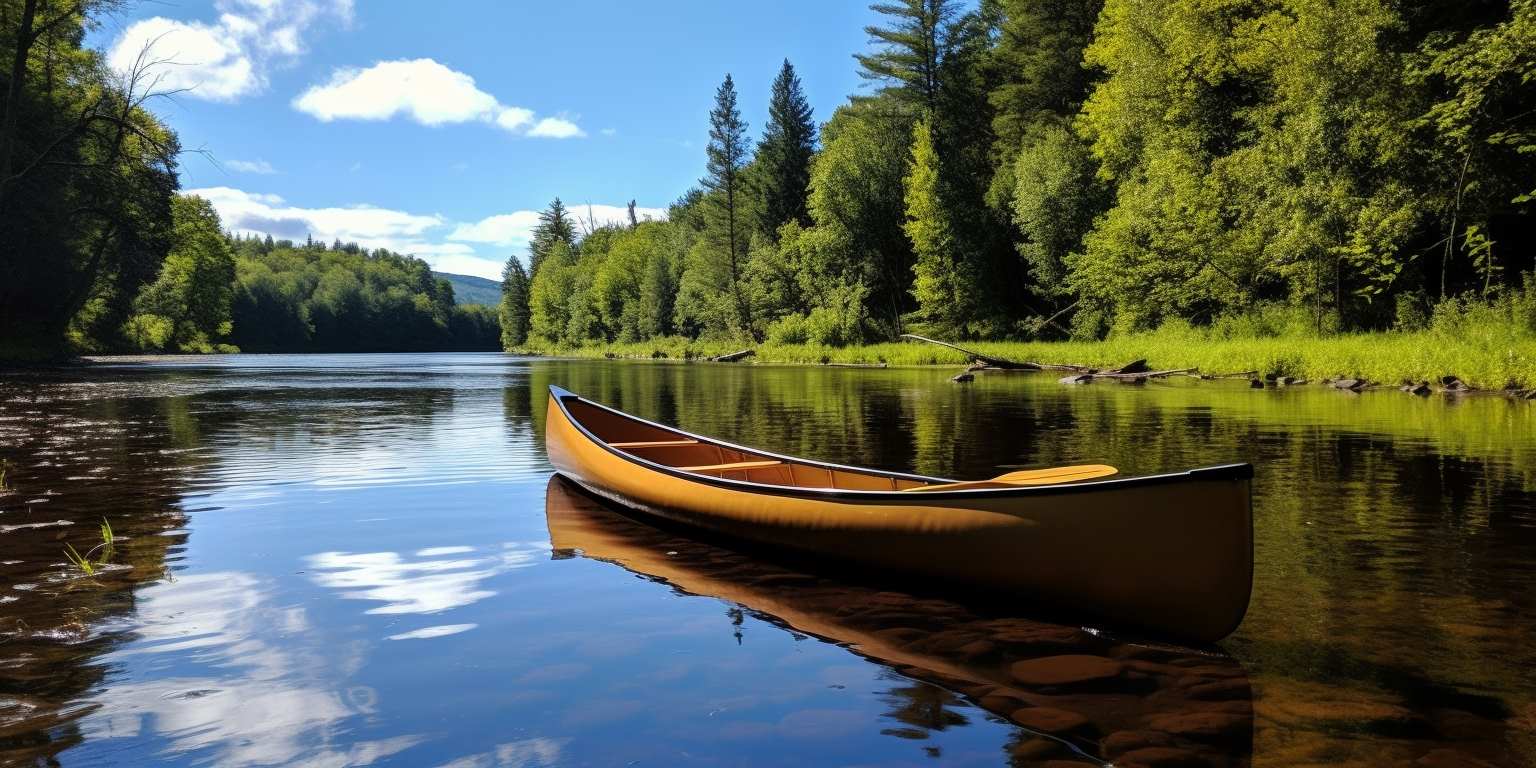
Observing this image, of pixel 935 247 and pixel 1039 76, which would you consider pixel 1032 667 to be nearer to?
pixel 935 247

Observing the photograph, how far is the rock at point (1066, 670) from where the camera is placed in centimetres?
486

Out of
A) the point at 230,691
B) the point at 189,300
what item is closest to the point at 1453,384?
the point at 230,691

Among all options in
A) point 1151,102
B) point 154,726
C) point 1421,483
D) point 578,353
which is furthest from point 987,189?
point 578,353

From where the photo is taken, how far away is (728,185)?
227 ft

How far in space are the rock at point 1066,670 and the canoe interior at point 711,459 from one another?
261 cm

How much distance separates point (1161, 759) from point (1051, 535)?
1.76 m

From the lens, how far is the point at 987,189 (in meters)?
51.8

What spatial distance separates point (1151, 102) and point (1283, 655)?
118 ft

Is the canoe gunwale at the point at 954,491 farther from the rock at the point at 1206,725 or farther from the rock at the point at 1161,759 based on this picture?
the rock at the point at 1161,759

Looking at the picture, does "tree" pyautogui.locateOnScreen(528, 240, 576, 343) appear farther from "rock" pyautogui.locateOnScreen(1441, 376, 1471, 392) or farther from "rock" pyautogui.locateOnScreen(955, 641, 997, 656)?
"rock" pyautogui.locateOnScreen(955, 641, 997, 656)

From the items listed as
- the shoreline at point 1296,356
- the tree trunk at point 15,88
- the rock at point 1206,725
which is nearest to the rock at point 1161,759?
the rock at point 1206,725

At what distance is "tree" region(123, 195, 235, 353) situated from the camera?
6812 centimetres

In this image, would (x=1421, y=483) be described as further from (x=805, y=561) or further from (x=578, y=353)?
(x=578, y=353)

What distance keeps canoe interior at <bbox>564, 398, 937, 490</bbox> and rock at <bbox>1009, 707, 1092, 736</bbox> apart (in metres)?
3.27
